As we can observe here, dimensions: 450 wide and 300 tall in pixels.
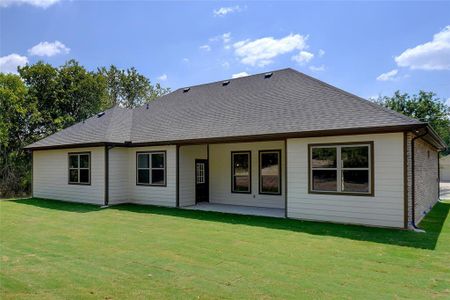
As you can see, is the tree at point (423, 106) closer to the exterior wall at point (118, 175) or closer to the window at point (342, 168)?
the window at point (342, 168)

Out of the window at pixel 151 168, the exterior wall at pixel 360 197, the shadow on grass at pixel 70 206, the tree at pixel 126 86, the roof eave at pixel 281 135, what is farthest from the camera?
the tree at pixel 126 86

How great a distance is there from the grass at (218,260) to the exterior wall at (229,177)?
3229 millimetres

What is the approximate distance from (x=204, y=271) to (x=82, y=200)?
10799mm

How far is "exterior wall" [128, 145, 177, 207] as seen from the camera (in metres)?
13.1

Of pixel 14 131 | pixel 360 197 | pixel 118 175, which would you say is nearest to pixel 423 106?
pixel 360 197

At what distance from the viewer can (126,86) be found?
37.3 m

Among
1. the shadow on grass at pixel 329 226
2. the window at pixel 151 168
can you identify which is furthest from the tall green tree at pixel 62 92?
the shadow on grass at pixel 329 226

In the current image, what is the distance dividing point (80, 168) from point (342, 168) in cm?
1087

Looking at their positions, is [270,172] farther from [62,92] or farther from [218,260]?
[62,92]

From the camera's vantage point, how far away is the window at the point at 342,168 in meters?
9.03

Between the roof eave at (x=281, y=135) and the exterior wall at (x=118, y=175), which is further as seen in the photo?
the exterior wall at (x=118, y=175)

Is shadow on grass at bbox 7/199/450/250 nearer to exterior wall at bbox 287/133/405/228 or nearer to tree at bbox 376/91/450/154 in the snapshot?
exterior wall at bbox 287/133/405/228

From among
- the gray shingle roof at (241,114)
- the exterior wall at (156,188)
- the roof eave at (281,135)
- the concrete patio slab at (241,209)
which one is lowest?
the concrete patio slab at (241,209)

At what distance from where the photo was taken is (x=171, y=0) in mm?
12805
